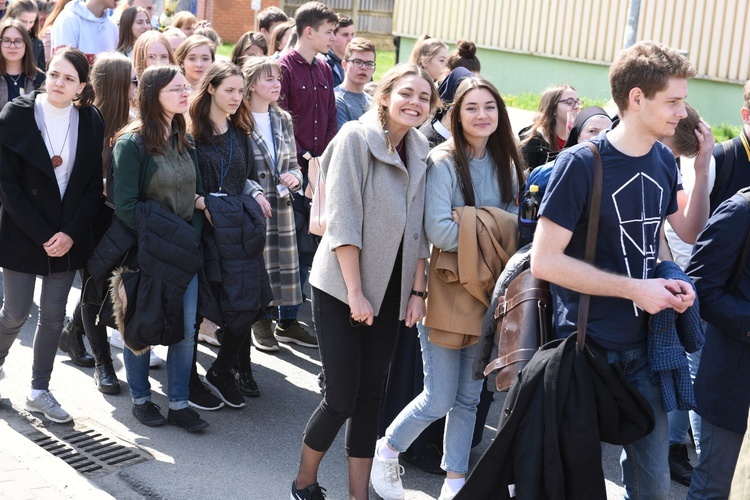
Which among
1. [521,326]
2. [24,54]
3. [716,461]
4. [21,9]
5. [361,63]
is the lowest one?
[716,461]

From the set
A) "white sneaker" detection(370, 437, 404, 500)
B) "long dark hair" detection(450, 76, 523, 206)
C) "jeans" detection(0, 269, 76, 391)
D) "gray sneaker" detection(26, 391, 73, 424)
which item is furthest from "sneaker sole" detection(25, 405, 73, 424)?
"long dark hair" detection(450, 76, 523, 206)

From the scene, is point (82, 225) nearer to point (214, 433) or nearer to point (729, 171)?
point (214, 433)

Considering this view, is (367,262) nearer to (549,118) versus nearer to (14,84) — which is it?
(549,118)

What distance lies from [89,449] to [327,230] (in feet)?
6.30

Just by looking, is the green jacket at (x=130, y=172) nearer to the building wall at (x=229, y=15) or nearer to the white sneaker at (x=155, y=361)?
the white sneaker at (x=155, y=361)

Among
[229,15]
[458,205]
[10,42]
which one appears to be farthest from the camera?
[229,15]

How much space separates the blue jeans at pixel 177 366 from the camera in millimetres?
5309

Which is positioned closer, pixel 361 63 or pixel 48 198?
pixel 48 198

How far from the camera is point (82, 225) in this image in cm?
530

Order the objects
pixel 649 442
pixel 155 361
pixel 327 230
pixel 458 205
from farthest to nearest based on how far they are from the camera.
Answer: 1. pixel 155 361
2. pixel 458 205
3. pixel 327 230
4. pixel 649 442

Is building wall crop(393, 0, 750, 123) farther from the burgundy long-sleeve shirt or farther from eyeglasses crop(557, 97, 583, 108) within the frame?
eyeglasses crop(557, 97, 583, 108)

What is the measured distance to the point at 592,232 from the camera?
3.46 m

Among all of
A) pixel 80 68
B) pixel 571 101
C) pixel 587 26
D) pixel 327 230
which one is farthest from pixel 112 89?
pixel 587 26

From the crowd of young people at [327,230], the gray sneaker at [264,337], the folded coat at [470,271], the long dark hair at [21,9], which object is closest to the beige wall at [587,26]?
the crowd of young people at [327,230]
